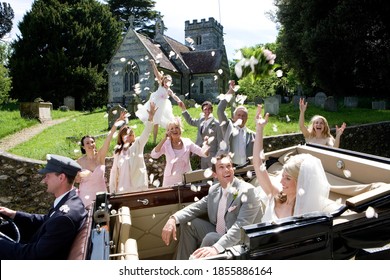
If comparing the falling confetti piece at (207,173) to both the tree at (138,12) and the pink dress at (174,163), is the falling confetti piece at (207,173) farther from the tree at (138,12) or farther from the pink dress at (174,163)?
the tree at (138,12)

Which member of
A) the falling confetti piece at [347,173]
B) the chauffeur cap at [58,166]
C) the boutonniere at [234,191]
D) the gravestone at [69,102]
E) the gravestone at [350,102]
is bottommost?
the boutonniere at [234,191]

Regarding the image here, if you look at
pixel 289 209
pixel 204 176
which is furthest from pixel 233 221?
pixel 204 176

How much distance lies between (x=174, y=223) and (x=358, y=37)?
15115 millimetres

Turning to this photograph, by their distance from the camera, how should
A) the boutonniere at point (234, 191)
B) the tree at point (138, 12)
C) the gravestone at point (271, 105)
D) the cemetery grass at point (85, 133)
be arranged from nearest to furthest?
the boutonniere at point (234, 191), the cemetery grass at point (85, 133), the gravestone at point (271, 105), the tree at point (138, 12)

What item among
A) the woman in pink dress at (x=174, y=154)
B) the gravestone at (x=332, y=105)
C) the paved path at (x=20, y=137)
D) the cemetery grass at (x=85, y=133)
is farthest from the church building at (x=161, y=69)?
the woman in pink dress at (x=174, y=154)

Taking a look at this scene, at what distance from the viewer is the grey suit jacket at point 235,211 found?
135 inches

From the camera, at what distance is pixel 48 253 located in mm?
2773

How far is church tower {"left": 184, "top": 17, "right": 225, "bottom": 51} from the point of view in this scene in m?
49.8

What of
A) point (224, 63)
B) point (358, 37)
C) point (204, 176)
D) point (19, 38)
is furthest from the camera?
point (224, 63)

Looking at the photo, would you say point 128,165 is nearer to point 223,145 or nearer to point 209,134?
point 223,145

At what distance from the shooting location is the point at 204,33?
50.3 meters

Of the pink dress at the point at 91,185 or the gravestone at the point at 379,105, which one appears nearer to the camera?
A: the pink dress at the point at 91,185

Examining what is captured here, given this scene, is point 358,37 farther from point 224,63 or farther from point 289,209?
point 224,63

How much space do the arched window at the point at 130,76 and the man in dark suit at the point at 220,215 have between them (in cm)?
2986
